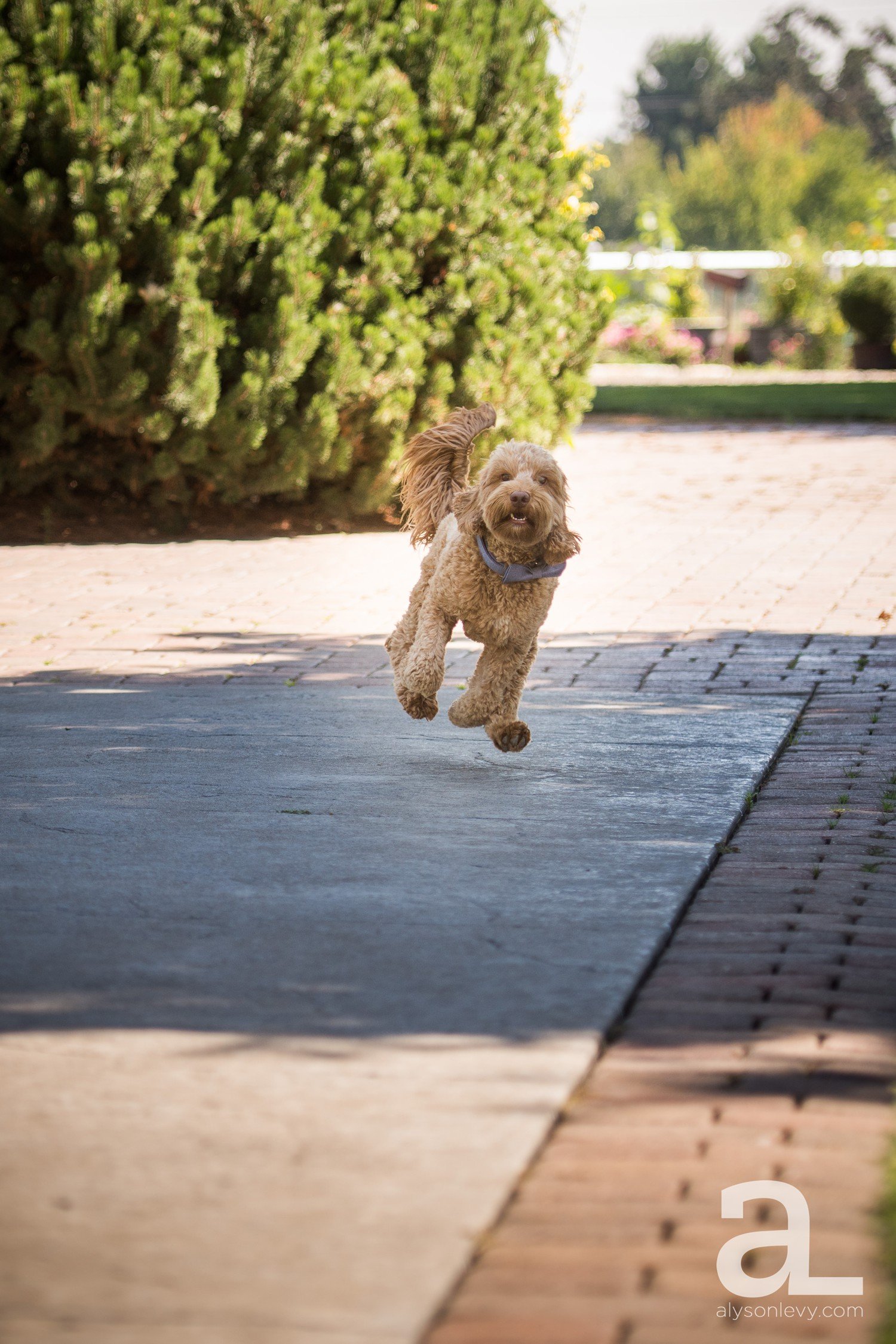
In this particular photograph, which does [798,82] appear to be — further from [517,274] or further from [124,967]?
[124,967]

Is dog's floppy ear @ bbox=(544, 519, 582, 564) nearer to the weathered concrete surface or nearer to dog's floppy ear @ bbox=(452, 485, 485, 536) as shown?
dog's floppy ear @ bbox=(452, 485, 485, 536)

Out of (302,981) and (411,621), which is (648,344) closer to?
(411,621)

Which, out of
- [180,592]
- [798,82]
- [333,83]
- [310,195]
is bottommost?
[180,592]

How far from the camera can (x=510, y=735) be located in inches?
234

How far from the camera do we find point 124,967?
394cm

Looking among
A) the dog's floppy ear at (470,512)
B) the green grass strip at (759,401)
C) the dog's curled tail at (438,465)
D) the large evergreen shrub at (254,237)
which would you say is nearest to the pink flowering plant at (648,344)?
the green grass strip at (759,401)

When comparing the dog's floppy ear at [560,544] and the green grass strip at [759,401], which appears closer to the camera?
the dog's floppy ear at [560,544]

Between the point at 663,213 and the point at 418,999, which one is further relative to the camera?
the point at 663,213

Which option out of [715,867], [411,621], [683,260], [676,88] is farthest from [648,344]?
[676,88]

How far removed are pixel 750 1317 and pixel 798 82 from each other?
123 m

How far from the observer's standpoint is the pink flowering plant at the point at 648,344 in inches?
1465

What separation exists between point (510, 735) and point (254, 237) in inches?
282

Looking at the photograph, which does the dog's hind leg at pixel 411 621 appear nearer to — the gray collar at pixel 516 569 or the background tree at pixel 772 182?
the gray collar at pixel 516 569

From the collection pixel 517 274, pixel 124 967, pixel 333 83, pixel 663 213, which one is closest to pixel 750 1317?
pixel 124 967
